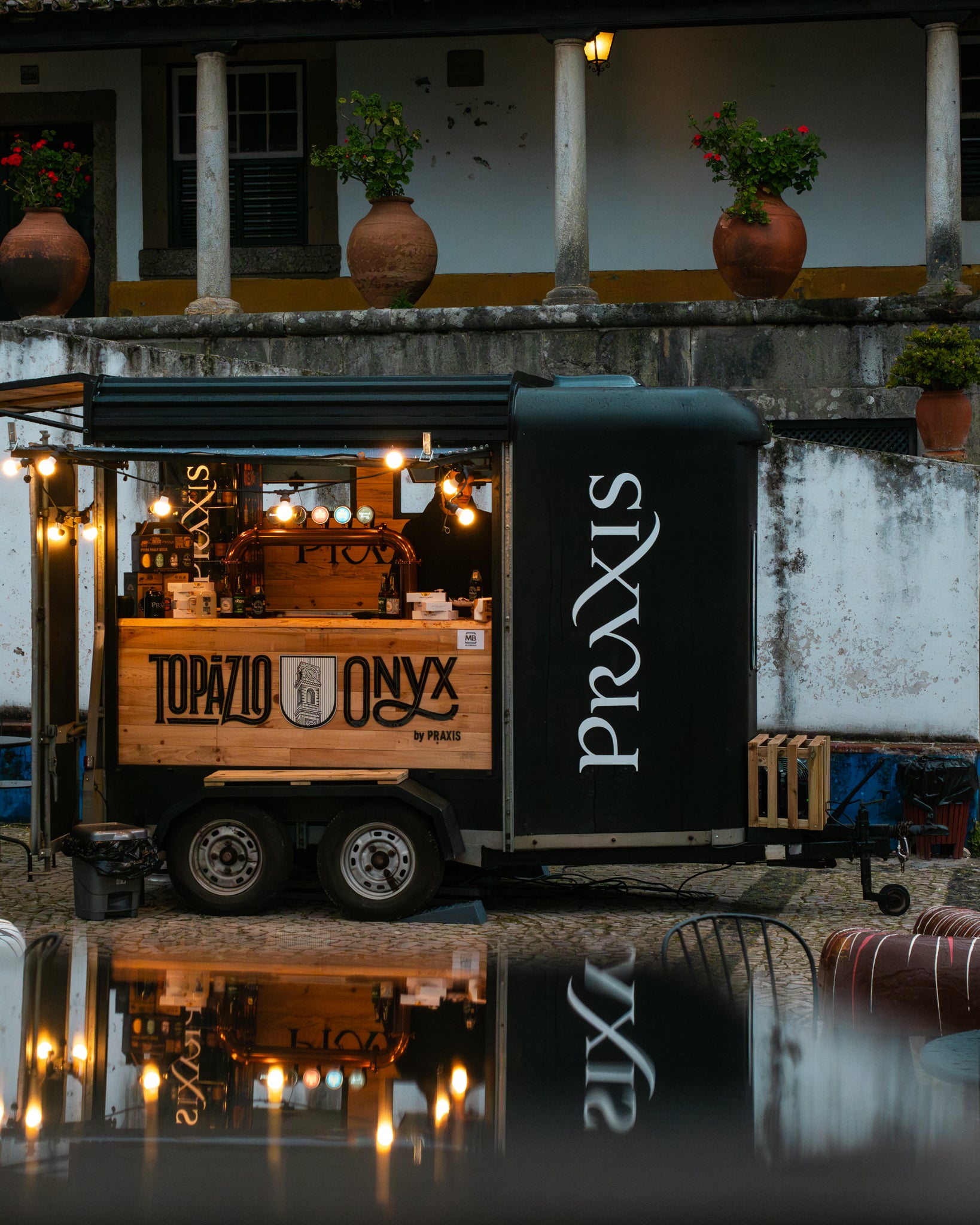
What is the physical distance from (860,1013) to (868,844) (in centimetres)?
298

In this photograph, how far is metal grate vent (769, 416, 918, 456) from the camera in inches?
574

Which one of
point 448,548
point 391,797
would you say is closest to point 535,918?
point 391,797

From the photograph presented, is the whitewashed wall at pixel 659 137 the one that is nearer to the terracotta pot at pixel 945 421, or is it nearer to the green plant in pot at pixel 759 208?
the green plant in pot at pixel 759 208

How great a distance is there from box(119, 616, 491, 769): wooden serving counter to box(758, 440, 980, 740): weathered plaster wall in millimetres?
3611

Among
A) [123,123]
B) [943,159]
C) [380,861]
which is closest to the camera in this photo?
[380,861]

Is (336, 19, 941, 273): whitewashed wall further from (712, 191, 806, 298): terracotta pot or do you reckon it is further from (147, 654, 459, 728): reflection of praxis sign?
(147, 654, 459, 728): reflection of praxis sign

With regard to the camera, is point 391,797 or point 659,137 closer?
point 391,797

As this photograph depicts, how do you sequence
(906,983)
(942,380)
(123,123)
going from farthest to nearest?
(123,123) → (942,380) → (906,983)

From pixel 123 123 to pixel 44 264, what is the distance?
373 cm

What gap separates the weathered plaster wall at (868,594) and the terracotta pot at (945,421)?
57.4 inches

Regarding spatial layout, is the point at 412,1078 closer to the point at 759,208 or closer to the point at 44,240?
the point at 759,208

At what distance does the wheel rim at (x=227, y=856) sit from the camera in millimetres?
9281

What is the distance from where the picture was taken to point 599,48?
52.0ft

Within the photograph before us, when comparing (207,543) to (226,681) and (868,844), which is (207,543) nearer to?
(226,681)
